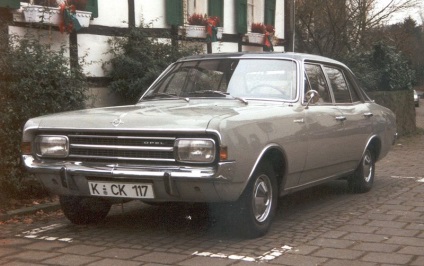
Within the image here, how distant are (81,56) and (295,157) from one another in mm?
6413

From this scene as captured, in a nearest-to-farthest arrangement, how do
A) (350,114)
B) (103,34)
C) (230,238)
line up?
(230,238), (350,114), (103,34)

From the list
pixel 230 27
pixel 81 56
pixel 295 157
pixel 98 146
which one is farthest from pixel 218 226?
pixel 230 27

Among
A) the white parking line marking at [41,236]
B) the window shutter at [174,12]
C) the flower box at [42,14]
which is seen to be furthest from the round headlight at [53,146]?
the window shutter at [174,12]

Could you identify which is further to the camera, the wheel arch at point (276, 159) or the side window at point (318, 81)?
the side window at point (318, 81)

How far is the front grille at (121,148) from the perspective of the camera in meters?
6.11

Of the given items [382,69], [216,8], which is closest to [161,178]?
[216,8]

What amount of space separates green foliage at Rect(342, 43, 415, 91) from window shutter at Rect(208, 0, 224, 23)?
580 cm

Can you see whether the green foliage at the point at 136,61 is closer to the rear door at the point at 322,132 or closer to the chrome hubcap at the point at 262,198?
the rear door at the point at 322,132

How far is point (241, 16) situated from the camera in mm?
18688

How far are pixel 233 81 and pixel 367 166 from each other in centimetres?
263

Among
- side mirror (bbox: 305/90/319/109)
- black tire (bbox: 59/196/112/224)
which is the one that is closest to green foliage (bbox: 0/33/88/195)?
black tire (bbox: 59/196/112/224)

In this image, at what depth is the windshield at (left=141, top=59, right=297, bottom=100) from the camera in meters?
7.46

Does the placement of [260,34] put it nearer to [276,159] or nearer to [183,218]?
[183,218]

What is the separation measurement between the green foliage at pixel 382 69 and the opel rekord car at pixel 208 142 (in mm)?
14011
